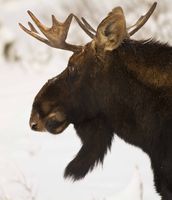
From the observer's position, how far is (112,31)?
4820 mm

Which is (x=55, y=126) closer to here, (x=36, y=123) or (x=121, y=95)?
(x=36, y=123)

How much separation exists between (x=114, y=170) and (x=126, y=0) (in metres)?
5.64

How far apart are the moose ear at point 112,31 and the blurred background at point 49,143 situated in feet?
3.58

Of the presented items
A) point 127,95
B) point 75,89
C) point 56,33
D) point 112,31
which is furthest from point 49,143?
point 112,31

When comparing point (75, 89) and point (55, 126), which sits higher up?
point (75, 89)

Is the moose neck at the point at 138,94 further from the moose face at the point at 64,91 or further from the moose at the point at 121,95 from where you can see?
the moose face at the point at 64,91

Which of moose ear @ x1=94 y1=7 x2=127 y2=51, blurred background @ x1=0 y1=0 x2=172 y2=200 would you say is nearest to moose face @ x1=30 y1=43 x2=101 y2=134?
moose ear @ x1=94 y1=7 x2=127 y2=51

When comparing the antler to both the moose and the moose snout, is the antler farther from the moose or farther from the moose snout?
the moose snout

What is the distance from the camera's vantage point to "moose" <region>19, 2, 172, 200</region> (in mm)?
4910

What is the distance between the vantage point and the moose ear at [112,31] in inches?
186

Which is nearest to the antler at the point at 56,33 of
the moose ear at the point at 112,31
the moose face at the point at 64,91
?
the moose face at the point at 64,91

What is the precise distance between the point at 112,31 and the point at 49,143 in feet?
15.7

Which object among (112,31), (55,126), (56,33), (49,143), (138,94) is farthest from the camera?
(49,143)

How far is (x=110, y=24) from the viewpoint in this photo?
4.77m
